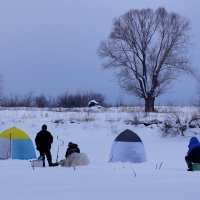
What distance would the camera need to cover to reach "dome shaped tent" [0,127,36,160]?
66.3 ft

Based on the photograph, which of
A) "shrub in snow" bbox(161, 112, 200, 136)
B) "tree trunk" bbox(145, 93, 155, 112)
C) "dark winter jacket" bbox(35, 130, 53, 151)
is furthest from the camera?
"tree trunk" bbox(145, 93, 155, 112)

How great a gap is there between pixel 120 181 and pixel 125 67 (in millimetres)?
31724

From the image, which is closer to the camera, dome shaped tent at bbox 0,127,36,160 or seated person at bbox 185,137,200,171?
seated person at bbox 185,137,200,171

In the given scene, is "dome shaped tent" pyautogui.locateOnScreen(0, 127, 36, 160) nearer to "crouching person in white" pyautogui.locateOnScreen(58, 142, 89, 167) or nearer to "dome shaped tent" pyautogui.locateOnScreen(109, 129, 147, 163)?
"dome shaped tent" pyautogui.locateOnScreen(109, 129, 147, 163)

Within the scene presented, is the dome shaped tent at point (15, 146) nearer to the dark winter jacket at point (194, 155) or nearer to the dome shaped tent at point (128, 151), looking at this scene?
the dome shaped tent at point (128, 151)

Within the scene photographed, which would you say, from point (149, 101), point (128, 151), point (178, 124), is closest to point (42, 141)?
point (128, 151)

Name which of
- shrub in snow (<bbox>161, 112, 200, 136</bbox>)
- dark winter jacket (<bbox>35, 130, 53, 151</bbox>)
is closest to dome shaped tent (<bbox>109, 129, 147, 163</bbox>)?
dark winter jacket (<bbox>35, 130, 53, 151</bbox>)

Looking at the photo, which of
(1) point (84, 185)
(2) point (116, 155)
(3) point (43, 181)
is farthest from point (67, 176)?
(2) point (116, 155)

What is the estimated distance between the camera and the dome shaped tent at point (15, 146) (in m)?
20.2

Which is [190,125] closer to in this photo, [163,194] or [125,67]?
[125,67]

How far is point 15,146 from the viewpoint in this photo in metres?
20.4

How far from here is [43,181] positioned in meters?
10.4

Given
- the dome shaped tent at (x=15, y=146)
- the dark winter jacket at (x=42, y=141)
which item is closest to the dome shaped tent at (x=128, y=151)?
the dark winter jacket at (x=42, y=141)

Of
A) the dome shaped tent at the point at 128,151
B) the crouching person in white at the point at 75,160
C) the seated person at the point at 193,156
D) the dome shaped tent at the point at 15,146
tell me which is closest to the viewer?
the seated person at the point at 193,156
